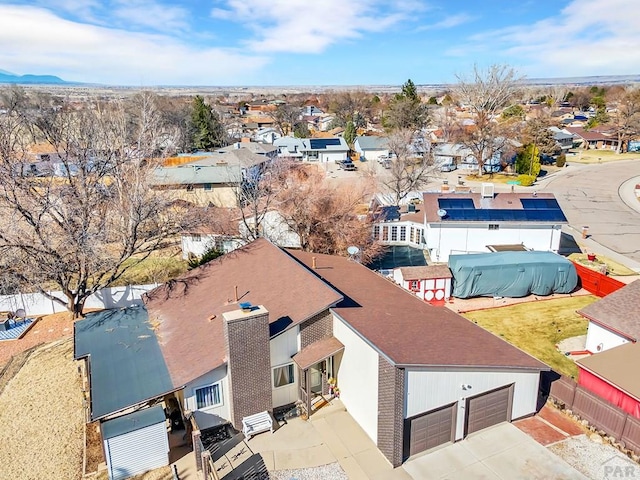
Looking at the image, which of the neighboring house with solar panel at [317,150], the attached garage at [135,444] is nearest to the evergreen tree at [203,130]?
the neighboring house with solar panel at [317,150]

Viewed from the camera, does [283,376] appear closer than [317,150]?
Yes

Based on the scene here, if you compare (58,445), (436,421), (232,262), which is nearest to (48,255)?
(232,262)

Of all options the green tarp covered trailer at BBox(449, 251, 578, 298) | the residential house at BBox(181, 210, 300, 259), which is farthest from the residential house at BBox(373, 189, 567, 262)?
the residential house at BBox(181, 210, 300, 259)

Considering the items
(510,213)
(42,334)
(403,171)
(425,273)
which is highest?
(403,171)

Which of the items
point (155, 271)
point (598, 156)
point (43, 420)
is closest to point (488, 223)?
point (155, 271)

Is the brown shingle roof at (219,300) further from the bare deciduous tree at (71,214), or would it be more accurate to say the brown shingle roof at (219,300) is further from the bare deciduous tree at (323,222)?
the bare deciduous tree at (323,222)

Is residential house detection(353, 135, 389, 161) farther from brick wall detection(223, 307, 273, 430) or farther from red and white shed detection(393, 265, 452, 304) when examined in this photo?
brick wall detection(223, 307, 273, 430)

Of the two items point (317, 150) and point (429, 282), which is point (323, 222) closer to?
point (429, 282)
